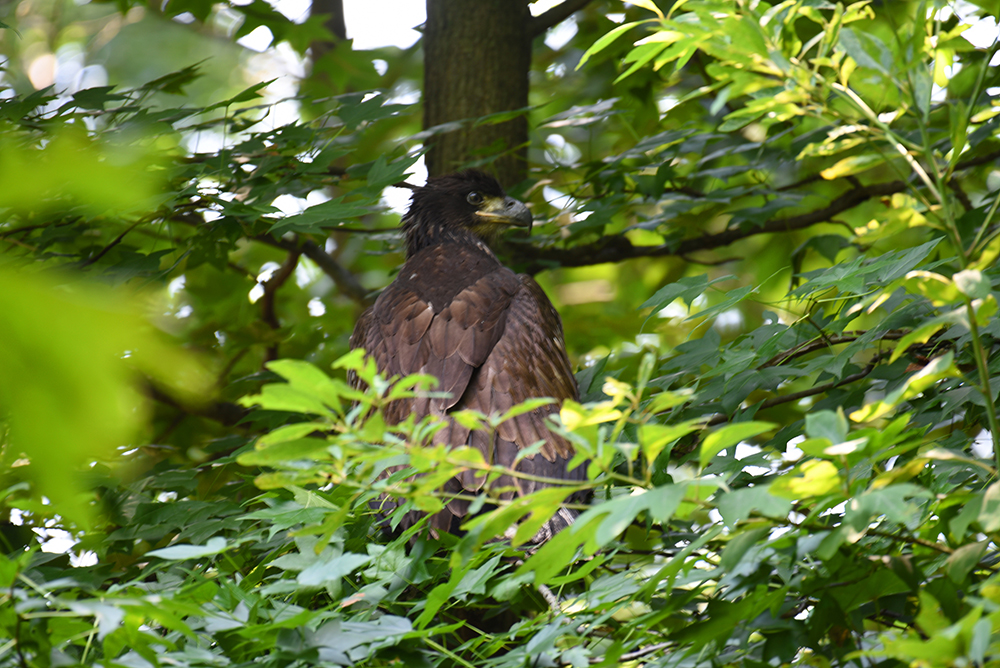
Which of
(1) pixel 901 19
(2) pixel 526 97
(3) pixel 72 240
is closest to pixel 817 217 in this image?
(1) pixel 901 19

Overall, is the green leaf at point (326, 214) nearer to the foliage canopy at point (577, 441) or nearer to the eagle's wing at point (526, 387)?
the foliage canopy at point (577, 441)

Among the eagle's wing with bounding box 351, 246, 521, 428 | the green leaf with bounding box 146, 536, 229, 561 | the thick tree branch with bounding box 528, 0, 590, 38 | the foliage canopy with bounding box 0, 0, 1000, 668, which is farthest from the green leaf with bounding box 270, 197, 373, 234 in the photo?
the thick tree branch with bounding box 528, 0, 590, 38

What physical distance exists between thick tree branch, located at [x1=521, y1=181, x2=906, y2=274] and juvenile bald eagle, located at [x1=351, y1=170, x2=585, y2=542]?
1.85 ft

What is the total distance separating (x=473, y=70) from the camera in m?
4.45

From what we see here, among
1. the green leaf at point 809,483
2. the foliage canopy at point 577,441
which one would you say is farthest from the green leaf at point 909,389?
the green leaf at point 809,483

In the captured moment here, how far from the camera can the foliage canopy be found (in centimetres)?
96

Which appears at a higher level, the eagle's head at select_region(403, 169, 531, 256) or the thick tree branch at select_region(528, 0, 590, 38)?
the thick tree branch at select_region(528, 0, 590, 38)

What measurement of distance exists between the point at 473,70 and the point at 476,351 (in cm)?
213

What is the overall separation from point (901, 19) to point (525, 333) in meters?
3.03

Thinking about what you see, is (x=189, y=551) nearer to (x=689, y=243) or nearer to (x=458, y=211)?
(x=458, y=211)

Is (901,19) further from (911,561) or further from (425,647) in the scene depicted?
(425,647)

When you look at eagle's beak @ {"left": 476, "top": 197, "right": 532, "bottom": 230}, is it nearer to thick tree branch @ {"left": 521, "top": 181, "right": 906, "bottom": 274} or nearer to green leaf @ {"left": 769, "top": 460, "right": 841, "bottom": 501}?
thick tree branch @ {"left": 521, "top": 181, "right": 906, "bottom": 274}

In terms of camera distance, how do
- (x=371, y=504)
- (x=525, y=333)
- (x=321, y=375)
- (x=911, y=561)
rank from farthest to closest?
(x=525, y=333)
(x=371, y=504)
(x=911, y=561)
(x=321, y=375)

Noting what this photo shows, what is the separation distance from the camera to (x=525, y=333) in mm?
3258
